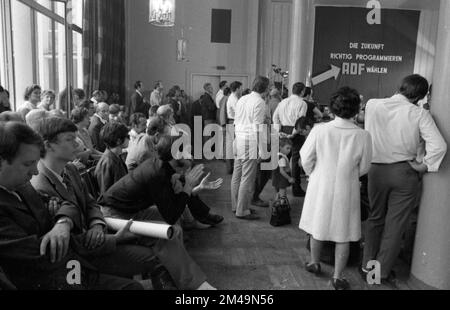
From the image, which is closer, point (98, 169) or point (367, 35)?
point (98, 169)

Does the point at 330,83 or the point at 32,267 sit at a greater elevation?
the point at 330,83

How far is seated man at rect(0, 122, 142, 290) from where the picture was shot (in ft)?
4.89

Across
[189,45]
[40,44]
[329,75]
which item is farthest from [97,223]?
[189,45]

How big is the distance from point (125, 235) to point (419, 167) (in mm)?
1764

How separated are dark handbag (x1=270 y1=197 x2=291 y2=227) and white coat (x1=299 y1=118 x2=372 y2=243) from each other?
49.0 inches

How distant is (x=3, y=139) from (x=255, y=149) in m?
2.68

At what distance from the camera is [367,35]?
263 inches

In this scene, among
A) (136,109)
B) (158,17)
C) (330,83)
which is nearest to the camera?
(158,17)

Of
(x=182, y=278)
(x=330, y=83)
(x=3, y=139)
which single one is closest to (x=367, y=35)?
(x=330, y=83)

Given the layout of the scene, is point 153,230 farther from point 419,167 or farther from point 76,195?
point 419,167

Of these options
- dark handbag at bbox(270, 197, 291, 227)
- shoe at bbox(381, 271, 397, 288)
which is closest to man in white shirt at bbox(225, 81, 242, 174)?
dark handbag at bbox(270, 197, 291, 227)

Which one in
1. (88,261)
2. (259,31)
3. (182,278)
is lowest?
(182,278)

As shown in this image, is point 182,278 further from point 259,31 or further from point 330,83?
point 259,31

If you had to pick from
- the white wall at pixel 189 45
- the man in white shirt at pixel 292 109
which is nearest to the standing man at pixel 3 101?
the man in white shirt at pixel 292 109
